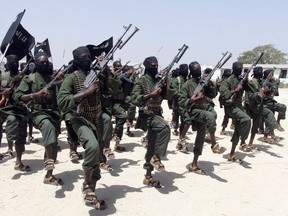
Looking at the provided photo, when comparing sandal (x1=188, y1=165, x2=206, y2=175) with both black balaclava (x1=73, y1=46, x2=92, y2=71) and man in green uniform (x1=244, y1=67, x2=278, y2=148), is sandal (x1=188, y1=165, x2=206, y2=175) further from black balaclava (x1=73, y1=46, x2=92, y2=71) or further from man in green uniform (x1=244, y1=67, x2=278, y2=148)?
black balaclava (x1=73, y1=46, x2=92, y2=71)

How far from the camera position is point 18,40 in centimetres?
737

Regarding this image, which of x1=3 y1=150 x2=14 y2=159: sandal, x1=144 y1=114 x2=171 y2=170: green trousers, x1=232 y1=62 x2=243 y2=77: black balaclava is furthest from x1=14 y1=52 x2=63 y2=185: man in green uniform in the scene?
x1=232 y1=62 x2=243 y2=77: black balaclava

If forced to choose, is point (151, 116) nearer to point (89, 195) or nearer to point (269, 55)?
point (89, 195)

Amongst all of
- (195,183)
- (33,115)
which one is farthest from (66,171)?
(195,183)

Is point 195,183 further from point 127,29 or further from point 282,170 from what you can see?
point 127,29

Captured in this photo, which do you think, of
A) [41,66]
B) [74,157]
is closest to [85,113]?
[41,66]

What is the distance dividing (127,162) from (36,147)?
240 centimetres

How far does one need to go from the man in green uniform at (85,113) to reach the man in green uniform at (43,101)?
2.69 feet

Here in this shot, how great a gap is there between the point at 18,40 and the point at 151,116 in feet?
12.9

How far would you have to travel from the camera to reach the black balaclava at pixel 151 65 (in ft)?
17.4

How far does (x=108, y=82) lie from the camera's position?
496 centimetres

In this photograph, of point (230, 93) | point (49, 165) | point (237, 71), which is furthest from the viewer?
point (237, 71)

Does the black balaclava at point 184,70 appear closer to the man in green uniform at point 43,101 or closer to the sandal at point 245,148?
the sandal at point 245,148

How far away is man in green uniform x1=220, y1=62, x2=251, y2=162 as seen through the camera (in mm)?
6598
